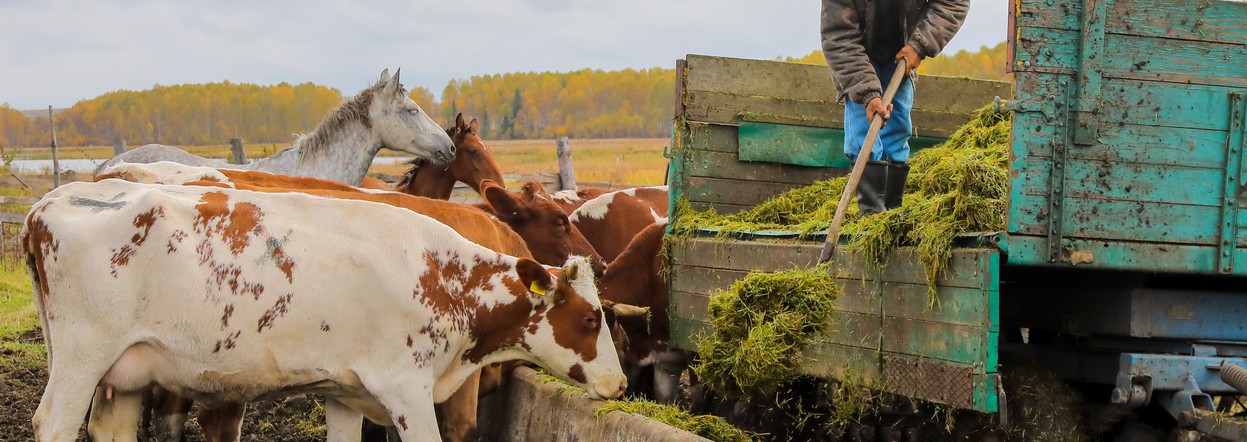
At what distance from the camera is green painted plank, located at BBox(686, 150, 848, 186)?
7.83 meters

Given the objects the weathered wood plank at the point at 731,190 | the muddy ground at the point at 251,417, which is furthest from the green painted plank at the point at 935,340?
the muddy ground at the point at 251,417

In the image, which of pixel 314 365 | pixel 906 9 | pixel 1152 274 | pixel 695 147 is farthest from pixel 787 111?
pixel 314 365

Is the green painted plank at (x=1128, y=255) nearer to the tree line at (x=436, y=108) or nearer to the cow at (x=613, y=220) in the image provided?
the cow at (x=613, y=220)

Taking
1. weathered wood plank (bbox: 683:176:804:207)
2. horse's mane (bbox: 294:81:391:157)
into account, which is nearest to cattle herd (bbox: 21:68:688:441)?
weathered wood plank (bbox: 683:176:804:207)

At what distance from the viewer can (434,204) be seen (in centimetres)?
730

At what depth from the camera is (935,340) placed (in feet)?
17.1

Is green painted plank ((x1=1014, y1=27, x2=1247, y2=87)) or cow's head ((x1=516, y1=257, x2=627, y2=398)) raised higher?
green painted plank ((x1=1014, y1=27, x2=1247, y2=87))

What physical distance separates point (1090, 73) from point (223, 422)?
184 inches

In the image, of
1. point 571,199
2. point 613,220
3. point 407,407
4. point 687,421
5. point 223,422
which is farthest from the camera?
point 571,199

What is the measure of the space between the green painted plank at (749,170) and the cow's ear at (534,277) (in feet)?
5.96

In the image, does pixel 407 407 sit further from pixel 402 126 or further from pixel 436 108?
pixel 436 108

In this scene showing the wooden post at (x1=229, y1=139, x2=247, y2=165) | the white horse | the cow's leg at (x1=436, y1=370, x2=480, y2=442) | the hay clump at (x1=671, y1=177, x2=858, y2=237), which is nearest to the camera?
the cow's leg at (x1=436, y1=370, x2=480, y2=442)

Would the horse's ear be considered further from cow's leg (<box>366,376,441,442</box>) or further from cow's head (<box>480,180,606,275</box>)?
cow's leg (<box>366,376,441,442</box>)

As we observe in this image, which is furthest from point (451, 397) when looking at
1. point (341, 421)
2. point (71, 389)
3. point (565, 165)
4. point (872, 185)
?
point (565, 165)
